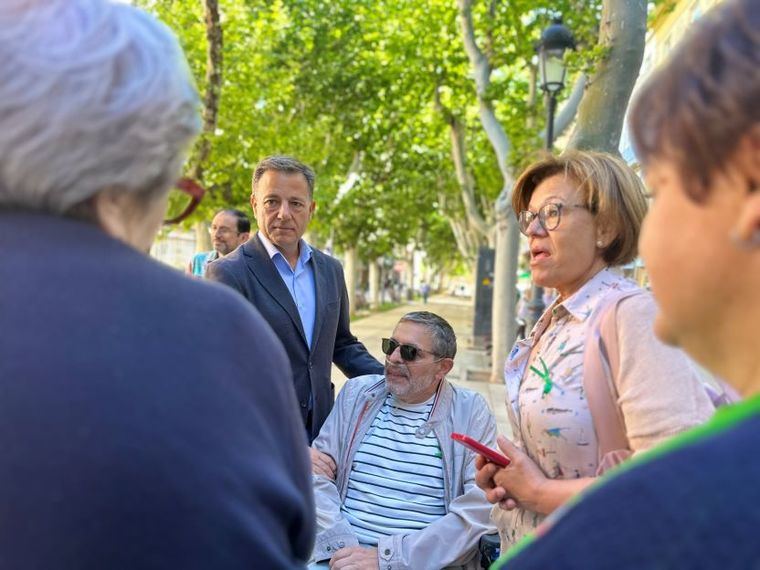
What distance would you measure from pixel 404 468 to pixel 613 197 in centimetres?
157

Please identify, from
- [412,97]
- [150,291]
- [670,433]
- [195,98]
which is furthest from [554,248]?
[412,97]

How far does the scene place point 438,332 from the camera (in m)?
3.40

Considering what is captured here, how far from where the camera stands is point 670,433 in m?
1.51

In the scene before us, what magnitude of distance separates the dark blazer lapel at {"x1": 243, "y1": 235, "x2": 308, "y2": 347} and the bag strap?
5.61 feet

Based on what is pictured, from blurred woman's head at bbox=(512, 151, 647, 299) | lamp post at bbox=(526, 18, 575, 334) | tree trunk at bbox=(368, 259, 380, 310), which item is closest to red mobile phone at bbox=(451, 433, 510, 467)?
blurred woman's head at bbox=(512, 151, 647, 299)

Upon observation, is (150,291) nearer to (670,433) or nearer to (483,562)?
(670,433)

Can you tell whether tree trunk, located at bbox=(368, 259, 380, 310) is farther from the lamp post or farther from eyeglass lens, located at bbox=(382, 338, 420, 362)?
eyeglass lens, located at bbox=(382, 338, 420, 362)

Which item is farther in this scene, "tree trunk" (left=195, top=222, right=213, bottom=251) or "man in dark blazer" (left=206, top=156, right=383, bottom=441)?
"tree trunk" (left=195, top=222, right=213, bottom=251)

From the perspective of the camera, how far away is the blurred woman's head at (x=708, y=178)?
2.35 feet

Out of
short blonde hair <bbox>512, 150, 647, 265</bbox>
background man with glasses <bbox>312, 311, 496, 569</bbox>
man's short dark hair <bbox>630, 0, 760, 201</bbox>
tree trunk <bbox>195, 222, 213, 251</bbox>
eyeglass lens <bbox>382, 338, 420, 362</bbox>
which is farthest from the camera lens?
tree trunk <bbox>195, 222, 213, 251</bbox>

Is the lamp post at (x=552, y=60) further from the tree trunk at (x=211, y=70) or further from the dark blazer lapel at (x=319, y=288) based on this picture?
the dark blazer lapel at (x=319, y=288)

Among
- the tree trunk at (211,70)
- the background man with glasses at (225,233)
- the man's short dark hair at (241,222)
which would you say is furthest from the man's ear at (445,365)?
the tree trunk at (211,70)

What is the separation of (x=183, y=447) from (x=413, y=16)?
14.9 metres

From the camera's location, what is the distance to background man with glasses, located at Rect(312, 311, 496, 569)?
9.14 feet
